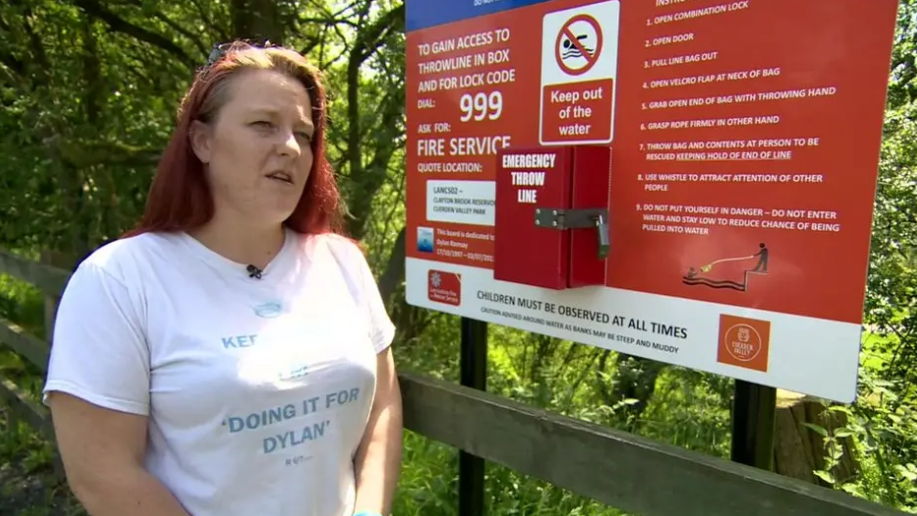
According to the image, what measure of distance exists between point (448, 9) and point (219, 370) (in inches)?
50.2

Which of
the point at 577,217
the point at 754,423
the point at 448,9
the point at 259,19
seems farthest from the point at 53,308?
the point at 754,423

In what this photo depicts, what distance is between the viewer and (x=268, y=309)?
5.35 feet

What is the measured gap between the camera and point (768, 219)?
142 centimetres

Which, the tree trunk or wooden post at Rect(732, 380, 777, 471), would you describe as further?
the tree trunk

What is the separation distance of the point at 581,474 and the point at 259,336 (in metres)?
0.83

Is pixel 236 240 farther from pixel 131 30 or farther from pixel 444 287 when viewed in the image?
pixel 131 30

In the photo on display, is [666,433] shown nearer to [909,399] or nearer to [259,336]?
[909,399]

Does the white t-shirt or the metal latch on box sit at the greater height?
the metal latch on box

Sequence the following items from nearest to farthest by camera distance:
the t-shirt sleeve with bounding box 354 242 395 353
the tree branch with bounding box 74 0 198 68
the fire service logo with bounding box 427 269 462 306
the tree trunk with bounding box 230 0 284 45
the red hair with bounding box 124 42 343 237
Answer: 1. the red hair with bounding box 124 42 343 237
2. the t-shirt sleeve with bounding box 354 242 395 353
3. the fire service logo with bounding box 427 269 462 306
4. the tree trunk with bounding box 230 0 284 45
5. the tree branch with bounding box 74 0 198 68

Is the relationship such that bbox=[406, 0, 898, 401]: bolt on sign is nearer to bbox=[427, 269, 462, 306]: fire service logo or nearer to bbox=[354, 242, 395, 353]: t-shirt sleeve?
bbox=[427, 269, 462, 306]: fire service logo

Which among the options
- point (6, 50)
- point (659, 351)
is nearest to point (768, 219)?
point (659, 351)

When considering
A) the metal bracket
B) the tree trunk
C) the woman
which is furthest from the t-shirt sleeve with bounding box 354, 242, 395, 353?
the tree trunk

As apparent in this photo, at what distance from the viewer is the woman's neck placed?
1.67 metres

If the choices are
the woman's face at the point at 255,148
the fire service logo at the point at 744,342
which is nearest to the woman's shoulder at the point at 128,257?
the woman's face at the point at 255,148
